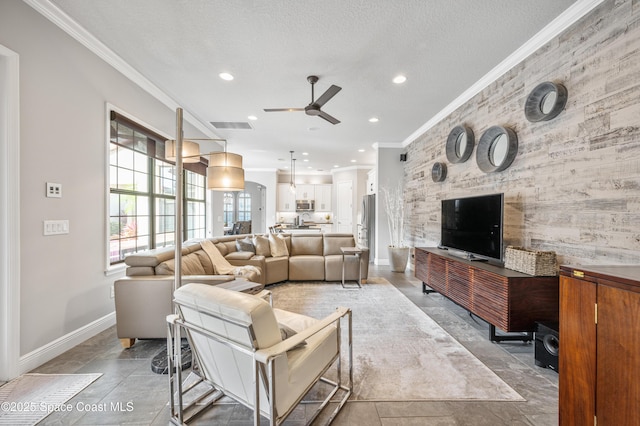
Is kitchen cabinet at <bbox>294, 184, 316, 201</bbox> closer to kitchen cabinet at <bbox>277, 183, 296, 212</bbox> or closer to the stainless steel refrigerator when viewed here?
kitchen cabinet at <bbox>277, 183, 296, 212</bbox>

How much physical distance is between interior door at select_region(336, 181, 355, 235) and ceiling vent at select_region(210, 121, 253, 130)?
15.9ft

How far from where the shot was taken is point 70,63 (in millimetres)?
2297

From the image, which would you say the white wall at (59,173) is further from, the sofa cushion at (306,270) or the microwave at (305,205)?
the microwave at (305,205)

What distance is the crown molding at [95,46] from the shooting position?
6.67 ft

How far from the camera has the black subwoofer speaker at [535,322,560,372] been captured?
1916mm

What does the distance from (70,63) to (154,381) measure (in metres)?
2.88

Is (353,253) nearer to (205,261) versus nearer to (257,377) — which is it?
(205,261)

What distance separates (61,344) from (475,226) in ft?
14.1

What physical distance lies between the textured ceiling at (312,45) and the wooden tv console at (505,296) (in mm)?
2254

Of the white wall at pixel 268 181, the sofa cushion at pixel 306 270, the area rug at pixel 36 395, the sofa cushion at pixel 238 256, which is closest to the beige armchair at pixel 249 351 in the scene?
the area rug at pixel 36 395

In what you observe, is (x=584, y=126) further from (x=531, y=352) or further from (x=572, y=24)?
(x=531, y=352)

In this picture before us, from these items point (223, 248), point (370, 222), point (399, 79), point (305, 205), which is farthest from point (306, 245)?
point (305, 205)

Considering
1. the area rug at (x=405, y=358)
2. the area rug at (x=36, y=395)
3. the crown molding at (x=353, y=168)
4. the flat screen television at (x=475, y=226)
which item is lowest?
the area rug at (x=405, y=358)

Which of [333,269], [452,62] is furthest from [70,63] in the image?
[333,269]
